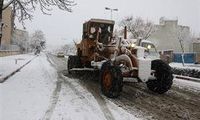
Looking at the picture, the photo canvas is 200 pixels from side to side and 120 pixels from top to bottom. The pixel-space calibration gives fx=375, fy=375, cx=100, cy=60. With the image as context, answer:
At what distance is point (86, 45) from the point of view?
18766 mm

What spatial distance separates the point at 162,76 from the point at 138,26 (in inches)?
2745

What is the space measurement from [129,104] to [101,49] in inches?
227

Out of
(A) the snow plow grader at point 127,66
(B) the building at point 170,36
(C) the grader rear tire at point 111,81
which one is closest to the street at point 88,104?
(C) the grader rear tire at point 111,81

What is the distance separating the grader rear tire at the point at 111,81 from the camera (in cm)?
1240

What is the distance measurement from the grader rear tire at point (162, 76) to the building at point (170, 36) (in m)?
A: 94.0

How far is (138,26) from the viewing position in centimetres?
8306

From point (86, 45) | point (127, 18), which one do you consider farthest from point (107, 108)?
point (127, 18)

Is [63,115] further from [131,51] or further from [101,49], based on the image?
[101,49]

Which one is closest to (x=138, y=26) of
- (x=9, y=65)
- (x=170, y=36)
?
(x=170, y=36)

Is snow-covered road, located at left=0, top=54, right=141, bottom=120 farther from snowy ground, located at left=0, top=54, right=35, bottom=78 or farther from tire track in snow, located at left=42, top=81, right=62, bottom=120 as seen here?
snowy ground, located at left=0, top=54, right=35, bottom=78

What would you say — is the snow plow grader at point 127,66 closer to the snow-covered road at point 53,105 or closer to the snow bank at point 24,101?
the snow-covered road at point 53,105

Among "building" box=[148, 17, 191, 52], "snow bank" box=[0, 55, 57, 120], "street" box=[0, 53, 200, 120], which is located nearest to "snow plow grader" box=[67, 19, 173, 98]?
"street" box=[0, 53, 200, 120]

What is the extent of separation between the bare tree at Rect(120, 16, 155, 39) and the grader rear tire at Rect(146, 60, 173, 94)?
63.4m

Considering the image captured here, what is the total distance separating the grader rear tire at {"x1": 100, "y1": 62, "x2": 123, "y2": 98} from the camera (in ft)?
40.7
